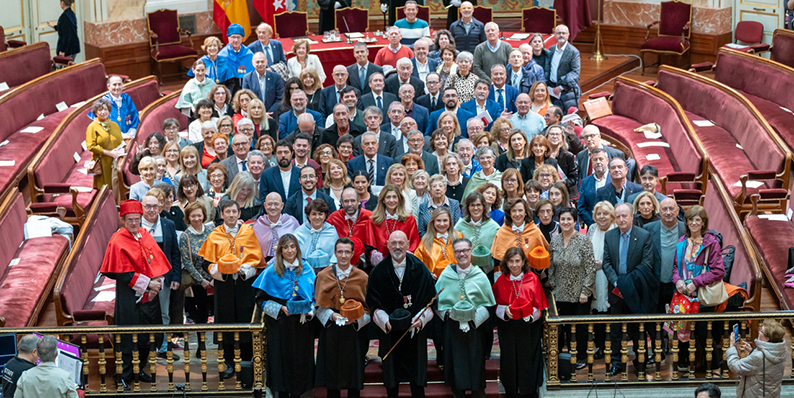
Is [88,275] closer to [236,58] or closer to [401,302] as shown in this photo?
[401,302]

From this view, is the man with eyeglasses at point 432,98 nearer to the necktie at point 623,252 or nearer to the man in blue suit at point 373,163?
the man in blue suit at point 373,163

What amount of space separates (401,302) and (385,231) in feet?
2.32

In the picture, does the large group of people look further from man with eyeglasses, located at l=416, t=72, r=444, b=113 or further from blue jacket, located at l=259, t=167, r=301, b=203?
man with eyeglasses, located at l=416, t=72, r=444, b=113

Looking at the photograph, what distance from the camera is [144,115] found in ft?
36.6

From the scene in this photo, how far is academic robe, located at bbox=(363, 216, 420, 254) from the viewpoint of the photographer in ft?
23.2

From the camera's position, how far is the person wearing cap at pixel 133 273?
21.8 feet

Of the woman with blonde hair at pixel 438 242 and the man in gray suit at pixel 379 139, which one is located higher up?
the man in gray suit at pixel 379 139

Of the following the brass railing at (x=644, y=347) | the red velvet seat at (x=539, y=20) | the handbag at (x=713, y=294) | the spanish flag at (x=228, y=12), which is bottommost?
the brass railing at (x=644, y=347)

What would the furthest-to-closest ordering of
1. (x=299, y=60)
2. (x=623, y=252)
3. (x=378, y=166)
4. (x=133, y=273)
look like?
(x=299, y=60)
(x=378, y=166)
(x=623, y=252)
(x=133, y=273)

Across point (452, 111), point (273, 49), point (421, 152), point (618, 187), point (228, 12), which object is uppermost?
point (228, 12)

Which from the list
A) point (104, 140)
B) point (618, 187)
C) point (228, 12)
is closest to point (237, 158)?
point (104, 140)

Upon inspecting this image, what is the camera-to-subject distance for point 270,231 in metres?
7.05

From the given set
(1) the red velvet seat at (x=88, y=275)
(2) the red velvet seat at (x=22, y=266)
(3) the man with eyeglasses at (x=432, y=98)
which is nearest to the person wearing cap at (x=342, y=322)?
(1) the red velvet seat at (x=88, y=275)

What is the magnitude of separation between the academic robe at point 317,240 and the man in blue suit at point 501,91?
3.56 metres
